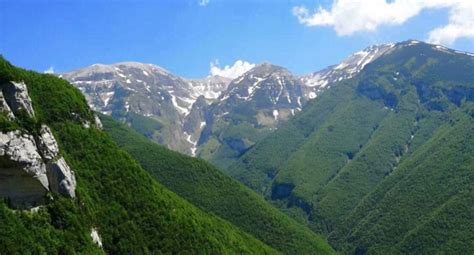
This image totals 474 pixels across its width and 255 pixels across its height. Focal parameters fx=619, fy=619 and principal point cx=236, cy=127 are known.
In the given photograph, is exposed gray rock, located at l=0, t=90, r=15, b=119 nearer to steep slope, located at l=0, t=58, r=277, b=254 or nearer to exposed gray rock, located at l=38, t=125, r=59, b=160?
steep slope, located at l=0, t=58, r=277, b=254

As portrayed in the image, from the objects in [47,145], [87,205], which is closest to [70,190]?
[47,145]

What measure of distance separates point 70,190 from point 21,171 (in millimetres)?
11664

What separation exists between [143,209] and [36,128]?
39064 mm

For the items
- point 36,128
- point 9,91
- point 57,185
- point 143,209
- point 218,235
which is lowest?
point 218,235

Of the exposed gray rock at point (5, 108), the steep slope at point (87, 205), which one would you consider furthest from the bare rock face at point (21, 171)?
the exposed gray rock at point (5, 108)

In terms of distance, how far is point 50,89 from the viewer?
125750 mm

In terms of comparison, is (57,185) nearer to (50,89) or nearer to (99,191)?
(99,191)

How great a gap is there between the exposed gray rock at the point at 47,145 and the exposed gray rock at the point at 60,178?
49.3 inches

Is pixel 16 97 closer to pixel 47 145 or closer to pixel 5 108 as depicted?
pixel 5 108

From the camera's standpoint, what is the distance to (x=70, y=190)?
324 feet

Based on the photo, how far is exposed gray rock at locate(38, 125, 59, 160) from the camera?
3733 inches

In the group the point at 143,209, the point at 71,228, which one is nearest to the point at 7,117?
the point at 71,228

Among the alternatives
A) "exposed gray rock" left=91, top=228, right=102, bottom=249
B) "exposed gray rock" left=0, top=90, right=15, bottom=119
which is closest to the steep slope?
"exposed gray rock" left=91, top=228, right=102, bottom=249

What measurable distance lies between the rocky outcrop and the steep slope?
1020 millimetres
